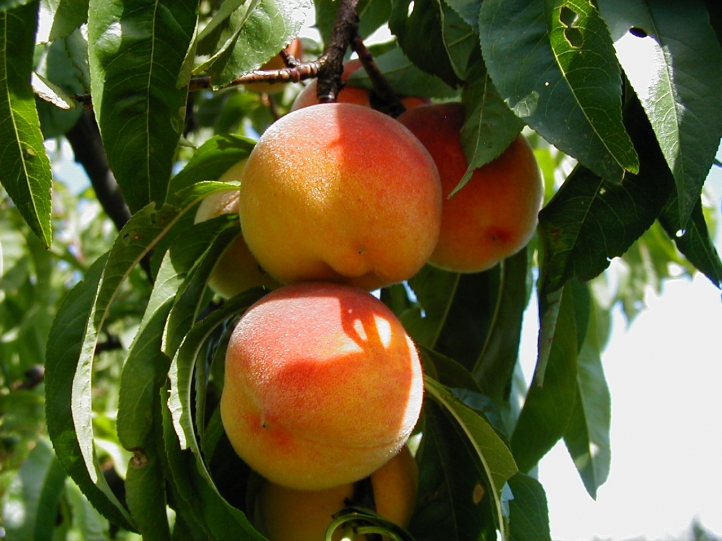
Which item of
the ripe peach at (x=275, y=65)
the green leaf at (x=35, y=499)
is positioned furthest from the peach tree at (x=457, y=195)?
the green leaf at (x=35, y=499)

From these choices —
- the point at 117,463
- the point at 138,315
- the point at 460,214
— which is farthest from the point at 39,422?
the point at 460,214

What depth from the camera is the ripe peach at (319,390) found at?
1.00m

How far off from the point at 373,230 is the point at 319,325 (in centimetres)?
16

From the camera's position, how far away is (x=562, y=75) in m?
1.08

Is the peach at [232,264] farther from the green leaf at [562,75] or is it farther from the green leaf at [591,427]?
the green leaf at [591,427]

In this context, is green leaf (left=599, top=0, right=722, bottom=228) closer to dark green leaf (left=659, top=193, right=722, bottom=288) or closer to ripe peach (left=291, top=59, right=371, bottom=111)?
dark green leaf (left=659, top=193, right=722, bottom=288)

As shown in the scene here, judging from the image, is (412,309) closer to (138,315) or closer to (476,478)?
(476,478)

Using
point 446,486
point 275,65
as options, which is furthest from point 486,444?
point 275,65

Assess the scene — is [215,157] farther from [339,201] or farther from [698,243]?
[698,243]

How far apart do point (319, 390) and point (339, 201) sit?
0.85ft

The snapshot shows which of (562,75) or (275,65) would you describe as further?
(275,65)

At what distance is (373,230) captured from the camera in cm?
110

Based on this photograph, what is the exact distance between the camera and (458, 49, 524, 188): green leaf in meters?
1.17

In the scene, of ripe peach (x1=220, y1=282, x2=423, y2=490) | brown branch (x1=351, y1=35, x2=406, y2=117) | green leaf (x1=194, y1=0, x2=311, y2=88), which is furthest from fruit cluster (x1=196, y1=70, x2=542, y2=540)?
brown branch (x1=351, y1=35, x2=406, y2=117)
